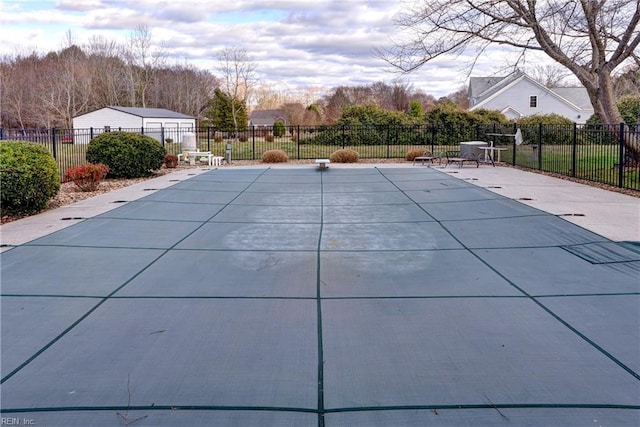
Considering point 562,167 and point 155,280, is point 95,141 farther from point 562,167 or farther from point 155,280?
point 562,167

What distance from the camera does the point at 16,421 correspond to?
305cm

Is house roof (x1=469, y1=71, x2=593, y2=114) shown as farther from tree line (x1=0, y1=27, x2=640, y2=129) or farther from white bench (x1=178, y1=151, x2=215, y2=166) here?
white bench (x1=178, y1=151, x2=215, y2=166)

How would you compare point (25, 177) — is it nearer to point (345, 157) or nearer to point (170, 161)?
point (170, 161)

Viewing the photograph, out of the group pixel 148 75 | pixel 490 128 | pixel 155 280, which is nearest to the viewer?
pixel 155 280

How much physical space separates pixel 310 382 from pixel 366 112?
30716 millimetres

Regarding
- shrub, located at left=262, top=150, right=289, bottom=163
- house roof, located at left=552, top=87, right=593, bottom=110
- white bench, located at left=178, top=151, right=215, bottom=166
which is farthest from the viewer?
house roof, located at left=552, top=87, right=593, bottom=110

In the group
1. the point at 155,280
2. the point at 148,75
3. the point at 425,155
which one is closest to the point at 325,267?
the point at 155,280

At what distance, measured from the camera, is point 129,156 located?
15.9 m

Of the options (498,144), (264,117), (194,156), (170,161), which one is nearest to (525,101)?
(498,144)

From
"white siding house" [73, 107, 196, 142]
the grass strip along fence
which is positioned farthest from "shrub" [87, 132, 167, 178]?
"white siding house" [73, 107, 196, 142]

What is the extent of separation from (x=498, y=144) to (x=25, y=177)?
18339 mm

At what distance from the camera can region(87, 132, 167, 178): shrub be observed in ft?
51.5

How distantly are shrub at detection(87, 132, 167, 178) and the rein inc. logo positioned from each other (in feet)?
44.4

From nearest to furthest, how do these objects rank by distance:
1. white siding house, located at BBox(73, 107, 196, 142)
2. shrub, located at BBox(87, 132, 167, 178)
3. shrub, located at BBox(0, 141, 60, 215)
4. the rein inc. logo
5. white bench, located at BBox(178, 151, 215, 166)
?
1. the rein inc. logo
2. shrub, located at BBox(0, 141, 60, 215)
3. shrub, located at BBox(87, 132, 167, 178)
4. white bench, located at BBox(178, 151, 215, 166)
5. white siding house, located at BBox(73, 107, 196, 142)
